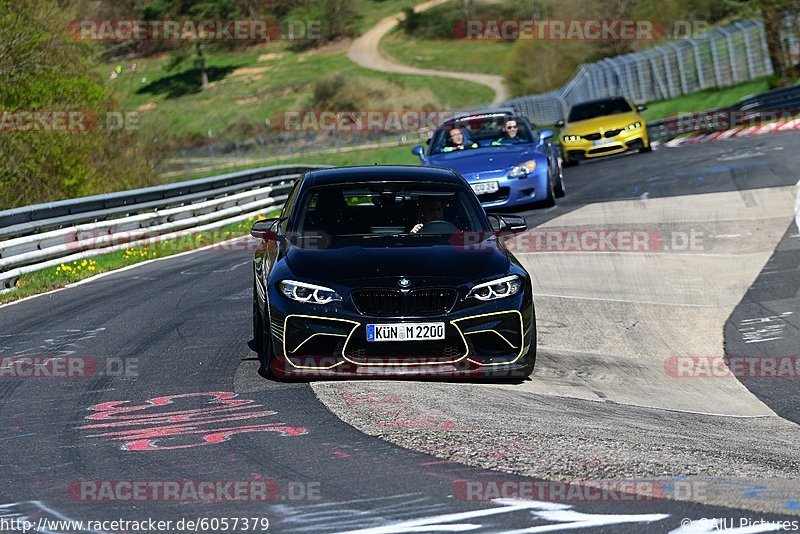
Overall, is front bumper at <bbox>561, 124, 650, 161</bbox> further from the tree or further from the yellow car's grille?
the tree

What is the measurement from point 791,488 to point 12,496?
3.43 meters

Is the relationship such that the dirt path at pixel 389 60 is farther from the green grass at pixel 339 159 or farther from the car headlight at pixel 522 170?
the car headlight at pixel 522 170

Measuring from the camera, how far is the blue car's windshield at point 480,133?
19.3 m

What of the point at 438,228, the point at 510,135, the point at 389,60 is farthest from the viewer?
the point at 389,60

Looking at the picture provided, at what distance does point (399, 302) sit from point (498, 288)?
0.70 meters

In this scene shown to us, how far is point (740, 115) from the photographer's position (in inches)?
1320

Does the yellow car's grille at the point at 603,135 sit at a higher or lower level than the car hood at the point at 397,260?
lower

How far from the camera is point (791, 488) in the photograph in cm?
544

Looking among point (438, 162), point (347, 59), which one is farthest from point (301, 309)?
point (347, 59)

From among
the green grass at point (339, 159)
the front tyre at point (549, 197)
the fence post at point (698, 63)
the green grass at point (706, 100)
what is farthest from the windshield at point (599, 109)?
the fence post at point (698, 63)

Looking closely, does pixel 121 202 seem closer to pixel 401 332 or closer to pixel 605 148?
pixel 401 332

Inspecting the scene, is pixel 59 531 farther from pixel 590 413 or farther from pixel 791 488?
pixel 590 413

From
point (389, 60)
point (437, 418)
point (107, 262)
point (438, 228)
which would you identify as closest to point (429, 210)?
point (438, 228)

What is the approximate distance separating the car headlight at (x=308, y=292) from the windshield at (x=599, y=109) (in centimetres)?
2141
